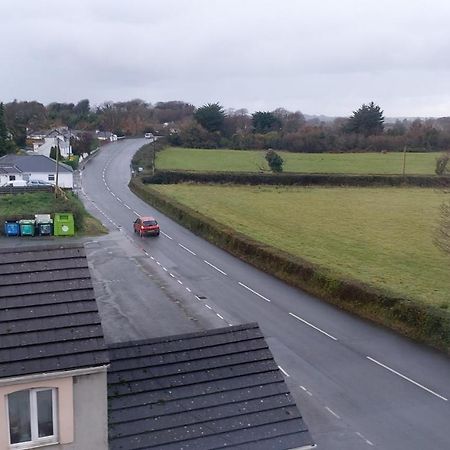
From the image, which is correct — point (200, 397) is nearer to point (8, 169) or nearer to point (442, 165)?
point (8, 169)

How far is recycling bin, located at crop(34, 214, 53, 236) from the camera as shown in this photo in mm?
37219

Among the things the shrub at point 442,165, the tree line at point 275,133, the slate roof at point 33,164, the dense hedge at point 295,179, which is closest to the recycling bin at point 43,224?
the slate roof at point 33,164

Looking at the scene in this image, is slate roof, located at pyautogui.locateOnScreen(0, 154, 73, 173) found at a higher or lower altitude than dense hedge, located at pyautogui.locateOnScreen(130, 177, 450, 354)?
higher

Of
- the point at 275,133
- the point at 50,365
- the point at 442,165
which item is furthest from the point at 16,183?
the point at 275,133

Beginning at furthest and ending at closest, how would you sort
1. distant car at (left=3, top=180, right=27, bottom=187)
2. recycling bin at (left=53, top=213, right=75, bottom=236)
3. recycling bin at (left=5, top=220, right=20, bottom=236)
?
1. distant car at (left=3, top=180, right=27, bottom=187)
2. recycling bin at (left=53, top=213, right=75, bottom=236)
3. recycling bin at (left=5, top=220, right=20, bottom=236)

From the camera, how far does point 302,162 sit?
82.6m

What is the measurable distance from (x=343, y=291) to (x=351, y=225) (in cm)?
1948

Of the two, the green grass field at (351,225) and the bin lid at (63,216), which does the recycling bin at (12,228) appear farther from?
the green grass field at (351,225)

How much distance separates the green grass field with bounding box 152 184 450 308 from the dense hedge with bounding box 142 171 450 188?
6.84 ft

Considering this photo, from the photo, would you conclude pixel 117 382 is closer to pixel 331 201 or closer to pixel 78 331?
pixel 78 331

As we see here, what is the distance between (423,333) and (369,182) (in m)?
50.3

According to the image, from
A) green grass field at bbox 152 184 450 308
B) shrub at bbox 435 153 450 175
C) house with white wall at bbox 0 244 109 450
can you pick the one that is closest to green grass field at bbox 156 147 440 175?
shrub at bbox 435 153 450 175

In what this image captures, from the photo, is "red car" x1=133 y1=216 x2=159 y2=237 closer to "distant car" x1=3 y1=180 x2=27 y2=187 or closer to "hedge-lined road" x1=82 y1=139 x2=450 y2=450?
"hedge-lined road" x1=82 y1=139 x2=450 y2=450

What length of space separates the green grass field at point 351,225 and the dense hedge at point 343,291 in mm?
1430
